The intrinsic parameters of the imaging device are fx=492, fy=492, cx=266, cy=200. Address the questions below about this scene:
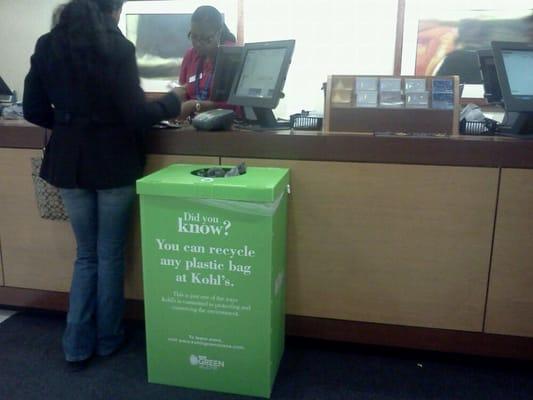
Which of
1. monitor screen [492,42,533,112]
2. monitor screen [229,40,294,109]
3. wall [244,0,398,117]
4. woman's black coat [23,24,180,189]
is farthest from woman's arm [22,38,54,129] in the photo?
wall [244,0,398,117]

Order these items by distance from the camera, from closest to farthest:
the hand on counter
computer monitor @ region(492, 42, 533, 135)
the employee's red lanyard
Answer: computer monitor @ region(492, 42, 533, 135)
the hand on counter
the employee's red lanyard

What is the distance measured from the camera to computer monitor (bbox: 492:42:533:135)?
1764 mm

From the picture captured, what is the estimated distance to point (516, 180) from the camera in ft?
5.46

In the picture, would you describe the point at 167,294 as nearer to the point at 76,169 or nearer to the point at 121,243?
the point at 121,243

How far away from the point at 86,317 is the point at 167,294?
0.39 metres

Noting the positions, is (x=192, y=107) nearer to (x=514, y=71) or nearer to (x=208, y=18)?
(x=208, y=18)

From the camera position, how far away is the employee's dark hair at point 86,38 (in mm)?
1521

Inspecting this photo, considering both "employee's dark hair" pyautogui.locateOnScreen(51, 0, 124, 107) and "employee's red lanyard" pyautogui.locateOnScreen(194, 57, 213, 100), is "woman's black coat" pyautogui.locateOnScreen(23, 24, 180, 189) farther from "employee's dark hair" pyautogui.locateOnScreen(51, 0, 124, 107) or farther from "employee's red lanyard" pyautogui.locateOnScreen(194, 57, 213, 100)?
"employee's red lanyard" pyautogui.locateOnScreen(194, 57, 213, 100)

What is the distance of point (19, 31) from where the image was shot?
4.47 meters

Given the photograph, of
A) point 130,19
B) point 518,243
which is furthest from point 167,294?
point 130,19

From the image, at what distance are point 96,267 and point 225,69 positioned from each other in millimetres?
1071

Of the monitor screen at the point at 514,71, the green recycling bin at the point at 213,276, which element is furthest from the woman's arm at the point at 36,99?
the monitor screen at the point at 514,71

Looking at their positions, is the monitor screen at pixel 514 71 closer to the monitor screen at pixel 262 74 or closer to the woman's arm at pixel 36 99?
the monitor screen at pixel 262 74

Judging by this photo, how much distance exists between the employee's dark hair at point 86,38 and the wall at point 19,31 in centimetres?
324
